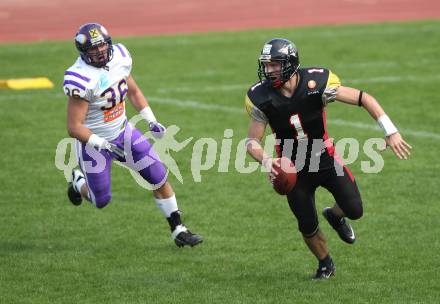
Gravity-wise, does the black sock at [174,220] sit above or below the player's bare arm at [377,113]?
below

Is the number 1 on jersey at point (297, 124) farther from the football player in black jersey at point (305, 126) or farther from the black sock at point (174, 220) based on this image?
the black sock at point (174, 220)

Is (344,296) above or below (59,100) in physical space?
above

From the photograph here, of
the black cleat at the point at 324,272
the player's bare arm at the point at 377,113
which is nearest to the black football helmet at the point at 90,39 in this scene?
the player's bare arm at the point at 377,113

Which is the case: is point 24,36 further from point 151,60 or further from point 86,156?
point 86,156

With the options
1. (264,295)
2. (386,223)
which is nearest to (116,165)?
(386,223)

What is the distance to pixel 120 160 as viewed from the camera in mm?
9445

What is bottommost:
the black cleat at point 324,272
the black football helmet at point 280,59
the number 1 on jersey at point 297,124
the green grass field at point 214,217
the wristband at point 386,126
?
the green grass field at point 214,217

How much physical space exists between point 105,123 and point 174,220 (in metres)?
1.14

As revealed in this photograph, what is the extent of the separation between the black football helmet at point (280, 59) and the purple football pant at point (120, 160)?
1850 mm

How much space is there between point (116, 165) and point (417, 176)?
379cm

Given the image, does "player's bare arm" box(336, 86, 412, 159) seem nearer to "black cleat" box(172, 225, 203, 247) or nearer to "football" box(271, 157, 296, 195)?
"football" box(271, 157, 296, 195)

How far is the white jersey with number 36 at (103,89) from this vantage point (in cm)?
910

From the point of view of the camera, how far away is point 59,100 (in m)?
15.6

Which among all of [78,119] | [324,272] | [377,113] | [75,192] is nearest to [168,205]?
[75,192]
